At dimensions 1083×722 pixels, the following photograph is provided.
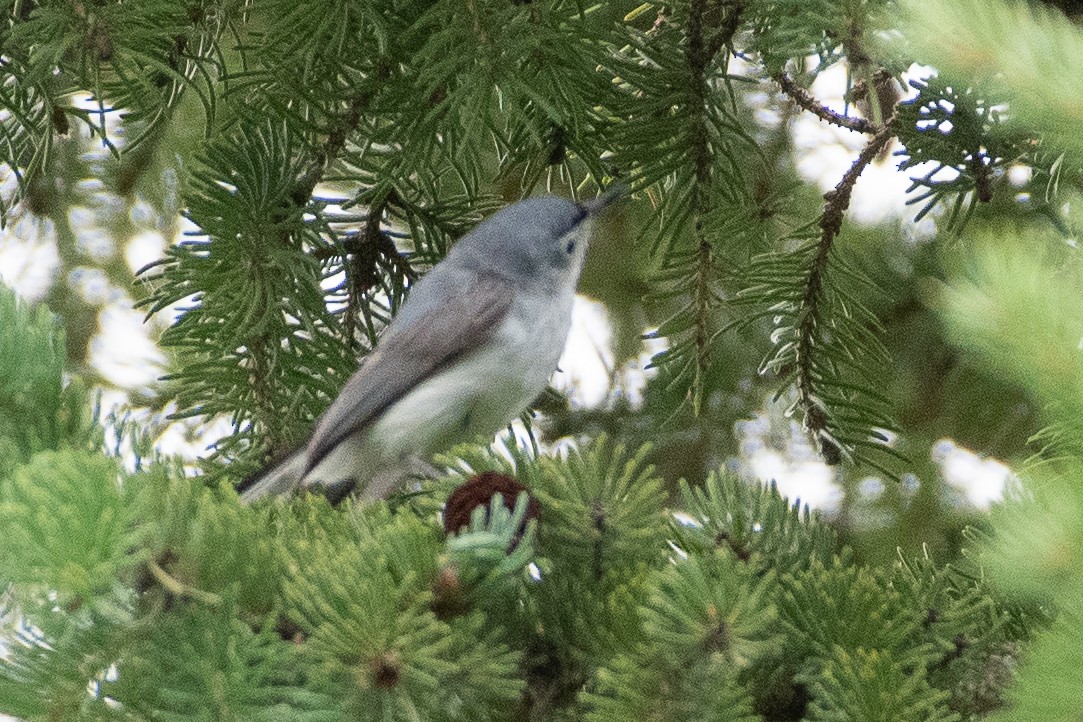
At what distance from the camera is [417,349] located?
2.28 metres

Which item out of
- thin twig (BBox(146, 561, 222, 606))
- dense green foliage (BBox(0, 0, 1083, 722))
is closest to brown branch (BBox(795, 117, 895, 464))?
dense green foliage (BBox(0, 0, 1083, 722))

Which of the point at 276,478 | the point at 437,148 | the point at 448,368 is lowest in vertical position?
the point at 276,478

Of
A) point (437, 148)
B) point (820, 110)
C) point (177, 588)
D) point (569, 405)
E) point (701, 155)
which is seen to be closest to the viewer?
point (177, 588)

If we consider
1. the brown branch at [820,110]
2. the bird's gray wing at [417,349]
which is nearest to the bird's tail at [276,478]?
the bird's gray wing at [417,349]

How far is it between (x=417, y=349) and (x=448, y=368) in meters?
0.08

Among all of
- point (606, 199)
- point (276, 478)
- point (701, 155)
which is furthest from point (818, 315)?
point (276, 478)

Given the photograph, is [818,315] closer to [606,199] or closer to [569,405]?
[606,199]

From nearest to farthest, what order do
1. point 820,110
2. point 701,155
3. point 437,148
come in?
point 820,110, point 701,155, point 437,148

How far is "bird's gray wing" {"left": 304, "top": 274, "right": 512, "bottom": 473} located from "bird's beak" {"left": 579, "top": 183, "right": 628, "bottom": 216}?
0.75ft

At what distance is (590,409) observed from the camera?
9.87ft

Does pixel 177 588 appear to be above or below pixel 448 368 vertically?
below

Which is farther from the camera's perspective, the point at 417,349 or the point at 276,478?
the point at 417,349

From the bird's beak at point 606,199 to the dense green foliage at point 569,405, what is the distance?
0.03 metres

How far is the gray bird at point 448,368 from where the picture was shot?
7.30 feet
